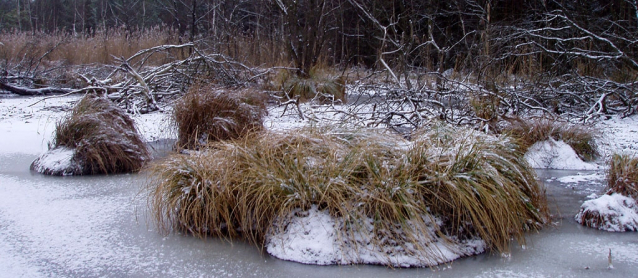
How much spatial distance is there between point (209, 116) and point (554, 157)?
3528 millimetres

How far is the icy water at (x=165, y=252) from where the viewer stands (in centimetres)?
274

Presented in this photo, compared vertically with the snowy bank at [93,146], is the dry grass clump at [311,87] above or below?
above

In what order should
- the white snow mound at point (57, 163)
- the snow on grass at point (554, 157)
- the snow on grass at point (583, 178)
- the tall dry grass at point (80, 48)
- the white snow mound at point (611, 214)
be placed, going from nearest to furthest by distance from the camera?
1. the white snow mound at point (611, 214)
2. the snow on grass at point (583, 178)
3. the white snow mound at point (57, 163)
4. the snow on grass at point (554, 157)
5. the tall dry grass at point (80, 48)

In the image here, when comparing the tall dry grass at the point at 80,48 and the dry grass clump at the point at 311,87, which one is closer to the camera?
the dry grass clump at the point at 311,87

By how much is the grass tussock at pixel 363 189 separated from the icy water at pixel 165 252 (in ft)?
0.49

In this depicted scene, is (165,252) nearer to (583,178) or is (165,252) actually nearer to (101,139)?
(101,139)

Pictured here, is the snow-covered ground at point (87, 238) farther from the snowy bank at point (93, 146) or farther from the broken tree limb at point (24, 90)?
the broken tree limb at point (24, 90)

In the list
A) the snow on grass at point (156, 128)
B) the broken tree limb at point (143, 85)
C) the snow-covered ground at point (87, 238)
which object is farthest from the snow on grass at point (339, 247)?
the broken tree limb at point (143, 85)

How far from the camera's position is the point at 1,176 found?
472cm

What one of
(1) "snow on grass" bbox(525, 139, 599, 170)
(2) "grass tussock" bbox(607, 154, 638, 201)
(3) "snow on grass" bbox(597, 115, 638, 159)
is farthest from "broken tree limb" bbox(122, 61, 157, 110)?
(2) "grass tussock" bbox(607, 154, 638, 201)

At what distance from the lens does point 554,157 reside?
17.9ft

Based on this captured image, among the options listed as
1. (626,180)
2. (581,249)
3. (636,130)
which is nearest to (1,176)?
(581,249)

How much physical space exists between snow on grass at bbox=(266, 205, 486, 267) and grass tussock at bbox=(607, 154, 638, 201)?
1243 millimetres

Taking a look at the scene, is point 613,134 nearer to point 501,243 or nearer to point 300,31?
point 501,243
